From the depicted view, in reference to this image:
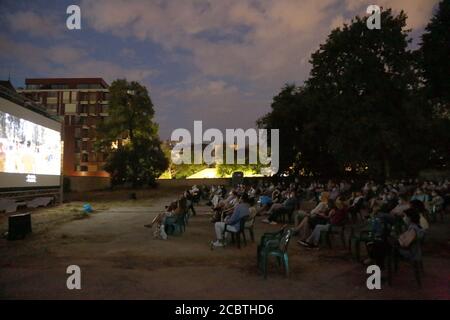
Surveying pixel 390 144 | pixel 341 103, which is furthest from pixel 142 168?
pixel 390 144

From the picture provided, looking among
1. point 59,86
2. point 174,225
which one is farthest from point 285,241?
point 59,86

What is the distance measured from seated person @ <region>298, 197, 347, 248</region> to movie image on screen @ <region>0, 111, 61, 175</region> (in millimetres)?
13000

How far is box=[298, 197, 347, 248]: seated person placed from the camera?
27.3 ft

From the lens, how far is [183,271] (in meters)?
6.32

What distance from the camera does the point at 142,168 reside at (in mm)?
38812

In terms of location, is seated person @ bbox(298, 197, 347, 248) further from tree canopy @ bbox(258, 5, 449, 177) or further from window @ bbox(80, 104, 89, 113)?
window @ bbox(80, 104, 89, 113)

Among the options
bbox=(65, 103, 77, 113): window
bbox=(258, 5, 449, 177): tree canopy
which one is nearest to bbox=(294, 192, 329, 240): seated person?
bbox=(258, 5, 449, 177): tree canopy

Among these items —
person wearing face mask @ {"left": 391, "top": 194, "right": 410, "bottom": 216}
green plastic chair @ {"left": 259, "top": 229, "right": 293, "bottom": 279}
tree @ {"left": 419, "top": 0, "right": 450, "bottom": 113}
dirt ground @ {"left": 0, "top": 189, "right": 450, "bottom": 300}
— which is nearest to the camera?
dirt ground @ {"left": 0, "top": 189, "right": 450, "bottom": 300}

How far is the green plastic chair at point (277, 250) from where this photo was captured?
19.9 ft

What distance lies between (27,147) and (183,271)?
1425cm

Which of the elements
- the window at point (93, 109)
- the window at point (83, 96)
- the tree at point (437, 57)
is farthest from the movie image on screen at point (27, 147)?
the window at point (83, 96)

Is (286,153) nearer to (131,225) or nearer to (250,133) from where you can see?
(250,133)

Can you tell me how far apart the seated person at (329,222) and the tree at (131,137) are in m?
32.1
